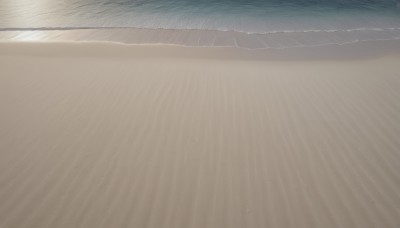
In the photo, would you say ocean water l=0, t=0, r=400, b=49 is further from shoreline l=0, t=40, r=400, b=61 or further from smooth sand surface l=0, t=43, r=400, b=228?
smooth sand surface l=0, t=43, r=400, b=228

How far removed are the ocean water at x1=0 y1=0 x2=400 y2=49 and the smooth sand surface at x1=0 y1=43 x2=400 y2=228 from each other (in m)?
2.60

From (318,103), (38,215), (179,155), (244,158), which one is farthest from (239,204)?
(318,103)

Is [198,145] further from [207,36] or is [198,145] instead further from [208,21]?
[208,21]

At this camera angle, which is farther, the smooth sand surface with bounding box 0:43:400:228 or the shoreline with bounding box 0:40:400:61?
the shoreline with bounding box 0:40:400:61

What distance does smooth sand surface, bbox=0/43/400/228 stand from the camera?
341cm

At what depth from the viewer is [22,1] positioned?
15.4 m

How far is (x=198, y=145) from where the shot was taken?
175 inches

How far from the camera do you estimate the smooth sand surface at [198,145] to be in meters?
3.41

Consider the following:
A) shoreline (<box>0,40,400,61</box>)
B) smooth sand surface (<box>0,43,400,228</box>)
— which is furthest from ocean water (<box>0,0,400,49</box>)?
smooth sand surface (<box>0,43,400,228</box>)

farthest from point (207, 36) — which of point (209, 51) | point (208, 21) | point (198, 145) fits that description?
point (198, 145)

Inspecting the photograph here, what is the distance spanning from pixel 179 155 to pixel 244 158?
936 millimetres

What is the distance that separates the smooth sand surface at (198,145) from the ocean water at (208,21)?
102 inches

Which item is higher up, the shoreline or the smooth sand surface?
the shoreline

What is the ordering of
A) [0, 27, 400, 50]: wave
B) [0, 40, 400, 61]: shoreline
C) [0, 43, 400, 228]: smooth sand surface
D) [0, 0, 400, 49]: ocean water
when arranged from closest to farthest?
1. [0, 43, 400, 228]: smooth sand surface
2. [0, 40, 400, 61]: shoreline
3. [0, 27, 400, 50]: wave
4. [0, 0, 400, 49]: ocean water
